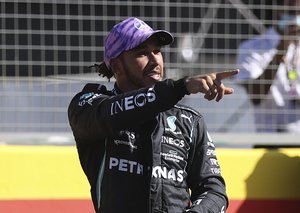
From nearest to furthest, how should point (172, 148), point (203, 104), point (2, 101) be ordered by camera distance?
point (172, 148) < point (2, 101) < point (203, 104)

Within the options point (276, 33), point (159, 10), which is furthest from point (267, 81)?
point (159, 10)

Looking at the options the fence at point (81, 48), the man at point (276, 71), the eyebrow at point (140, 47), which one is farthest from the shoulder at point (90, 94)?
the man at point (276, 71)

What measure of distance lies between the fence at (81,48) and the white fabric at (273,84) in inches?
2.7

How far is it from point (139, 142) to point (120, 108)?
22 cm

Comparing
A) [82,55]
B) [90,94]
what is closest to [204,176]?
[90,94]

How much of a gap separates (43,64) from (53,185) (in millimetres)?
1087

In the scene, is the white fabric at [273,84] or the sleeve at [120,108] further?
the white fabric at [273,84]

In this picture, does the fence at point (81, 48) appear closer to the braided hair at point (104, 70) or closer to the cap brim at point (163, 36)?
the braided hair at point (104, 70)

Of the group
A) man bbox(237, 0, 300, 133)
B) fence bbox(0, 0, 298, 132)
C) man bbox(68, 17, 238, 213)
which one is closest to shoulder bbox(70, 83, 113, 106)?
man bbox(68, 17, 238, 213)

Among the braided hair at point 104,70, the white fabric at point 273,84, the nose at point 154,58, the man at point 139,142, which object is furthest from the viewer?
the white fabric at point 273,84

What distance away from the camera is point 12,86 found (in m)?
5.04

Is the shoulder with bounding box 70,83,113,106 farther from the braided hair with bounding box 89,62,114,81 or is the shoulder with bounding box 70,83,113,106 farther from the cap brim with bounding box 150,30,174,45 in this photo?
the cap brim with bounding box 150,30,174,45

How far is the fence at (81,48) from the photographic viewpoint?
16.6 feet

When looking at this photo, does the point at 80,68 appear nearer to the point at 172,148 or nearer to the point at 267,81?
the point at 267,81
